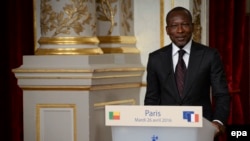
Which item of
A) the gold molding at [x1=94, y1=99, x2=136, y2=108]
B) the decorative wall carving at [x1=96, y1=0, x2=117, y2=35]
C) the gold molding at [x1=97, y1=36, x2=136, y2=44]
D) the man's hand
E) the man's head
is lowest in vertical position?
the gold molding at [x1=94, y1=99, x2=136, y2=108]

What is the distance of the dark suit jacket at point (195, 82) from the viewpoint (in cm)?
251

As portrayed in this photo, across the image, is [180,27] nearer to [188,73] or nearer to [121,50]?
[188,73]

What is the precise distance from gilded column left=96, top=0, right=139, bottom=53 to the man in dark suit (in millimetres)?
976

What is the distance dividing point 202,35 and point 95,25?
1.12 metres

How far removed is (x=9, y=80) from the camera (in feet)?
11.0

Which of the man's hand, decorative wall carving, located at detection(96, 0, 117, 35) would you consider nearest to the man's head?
the man's hand

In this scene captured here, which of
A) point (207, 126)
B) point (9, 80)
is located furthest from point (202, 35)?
point (207, 126)

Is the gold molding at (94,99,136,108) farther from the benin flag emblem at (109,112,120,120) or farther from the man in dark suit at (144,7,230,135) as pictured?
the benin flag emblem at (109,112,120,120)

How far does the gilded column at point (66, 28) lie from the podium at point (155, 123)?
133 cm

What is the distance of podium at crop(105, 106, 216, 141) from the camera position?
184 cm

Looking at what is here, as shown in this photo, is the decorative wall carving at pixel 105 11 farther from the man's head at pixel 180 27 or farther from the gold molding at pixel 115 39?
the man's head at pixel 180 27

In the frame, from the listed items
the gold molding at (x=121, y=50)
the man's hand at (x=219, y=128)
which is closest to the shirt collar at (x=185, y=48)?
the man's hand at (x=219, y=128)

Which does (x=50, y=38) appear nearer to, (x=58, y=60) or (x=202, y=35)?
(x=58, y=60)

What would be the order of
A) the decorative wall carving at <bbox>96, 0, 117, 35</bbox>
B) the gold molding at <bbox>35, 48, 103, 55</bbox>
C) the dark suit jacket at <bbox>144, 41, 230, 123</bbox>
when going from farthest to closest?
1. the decorative wall carving at <bbox>96, 0, 117, 35</bbox>
2. the gold molding at <bbox>35, 48, 103, 55</bbox>
3. the dark suit jacket at <bbox>144, 41, 230, 123</bbox>
